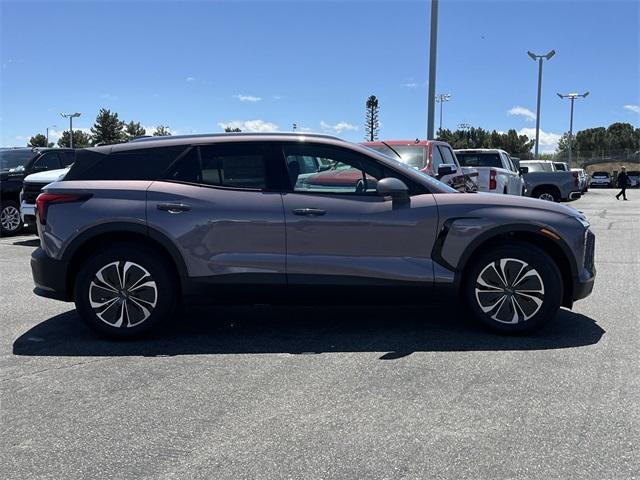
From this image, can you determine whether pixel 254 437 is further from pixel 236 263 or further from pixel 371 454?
pixel 236 263

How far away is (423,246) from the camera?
16.4ft

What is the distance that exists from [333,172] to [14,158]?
11560 millimetres

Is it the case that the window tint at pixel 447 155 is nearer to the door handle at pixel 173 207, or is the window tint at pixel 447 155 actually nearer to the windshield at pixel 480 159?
the windshield at pixel 480 159

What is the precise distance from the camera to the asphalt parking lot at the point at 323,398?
304 cm

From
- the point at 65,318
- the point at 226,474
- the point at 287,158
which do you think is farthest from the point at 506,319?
the point at 65,318

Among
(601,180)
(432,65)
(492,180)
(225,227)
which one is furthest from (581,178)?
(225,227)

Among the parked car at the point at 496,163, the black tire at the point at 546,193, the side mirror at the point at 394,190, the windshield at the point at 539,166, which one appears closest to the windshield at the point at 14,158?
the parked car at the point at 496,163

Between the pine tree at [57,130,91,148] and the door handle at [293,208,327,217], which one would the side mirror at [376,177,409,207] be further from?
the pine tree at [57,130,91,148]

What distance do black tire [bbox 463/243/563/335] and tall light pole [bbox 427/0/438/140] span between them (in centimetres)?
1079

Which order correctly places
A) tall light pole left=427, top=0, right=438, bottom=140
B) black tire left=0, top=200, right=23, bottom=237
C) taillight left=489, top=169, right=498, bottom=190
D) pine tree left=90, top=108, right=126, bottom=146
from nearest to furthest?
black tire left=0, top=200, right=23, bottom=237, taillight left=489, top=169, right=498, bottom=190, tall light pole left=427, top=0, right=438, bottom=140, pine tree left=90, top=108, right=126, bottom=146

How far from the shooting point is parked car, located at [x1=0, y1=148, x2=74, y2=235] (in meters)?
12.7

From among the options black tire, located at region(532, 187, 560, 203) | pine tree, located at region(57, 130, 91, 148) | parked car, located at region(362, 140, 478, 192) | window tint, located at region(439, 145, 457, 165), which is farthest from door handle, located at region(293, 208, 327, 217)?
pine tree, located at region(57, 130, 91, 148)

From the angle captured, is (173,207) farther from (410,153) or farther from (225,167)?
(410,153)

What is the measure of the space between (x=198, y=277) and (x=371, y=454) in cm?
243
